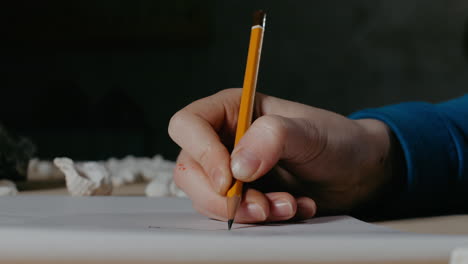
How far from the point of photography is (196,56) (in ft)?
11.0

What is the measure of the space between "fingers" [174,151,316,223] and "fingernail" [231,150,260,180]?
35 mm

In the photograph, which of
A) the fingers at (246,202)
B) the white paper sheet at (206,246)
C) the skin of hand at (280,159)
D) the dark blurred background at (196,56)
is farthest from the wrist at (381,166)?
the dark blurred background at (196,56)

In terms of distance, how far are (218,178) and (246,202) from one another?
38mm

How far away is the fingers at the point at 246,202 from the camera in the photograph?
1.50ft

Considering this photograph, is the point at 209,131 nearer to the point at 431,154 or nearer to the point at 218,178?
the point at 218,178

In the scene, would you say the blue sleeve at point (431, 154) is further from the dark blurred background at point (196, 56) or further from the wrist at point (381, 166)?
the dark blurred background at point (196, 56)

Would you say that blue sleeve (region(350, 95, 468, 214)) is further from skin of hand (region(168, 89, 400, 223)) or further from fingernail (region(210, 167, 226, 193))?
fingernail (region(210, 167, 226, 193))

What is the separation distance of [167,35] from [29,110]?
1031 millimetres

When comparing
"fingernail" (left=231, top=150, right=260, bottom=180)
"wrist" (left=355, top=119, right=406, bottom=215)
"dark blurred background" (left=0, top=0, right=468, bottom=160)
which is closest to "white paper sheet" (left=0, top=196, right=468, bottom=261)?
"fingernail" (left=231, top=150, right=260, bottom=180)

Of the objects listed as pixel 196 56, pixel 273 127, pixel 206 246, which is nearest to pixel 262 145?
pixel 273 127

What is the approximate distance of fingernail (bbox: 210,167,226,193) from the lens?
17.2 inches

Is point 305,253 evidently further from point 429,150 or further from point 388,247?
point 429,150

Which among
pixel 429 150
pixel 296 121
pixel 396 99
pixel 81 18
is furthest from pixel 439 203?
pixel 81 18

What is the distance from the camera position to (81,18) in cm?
322
